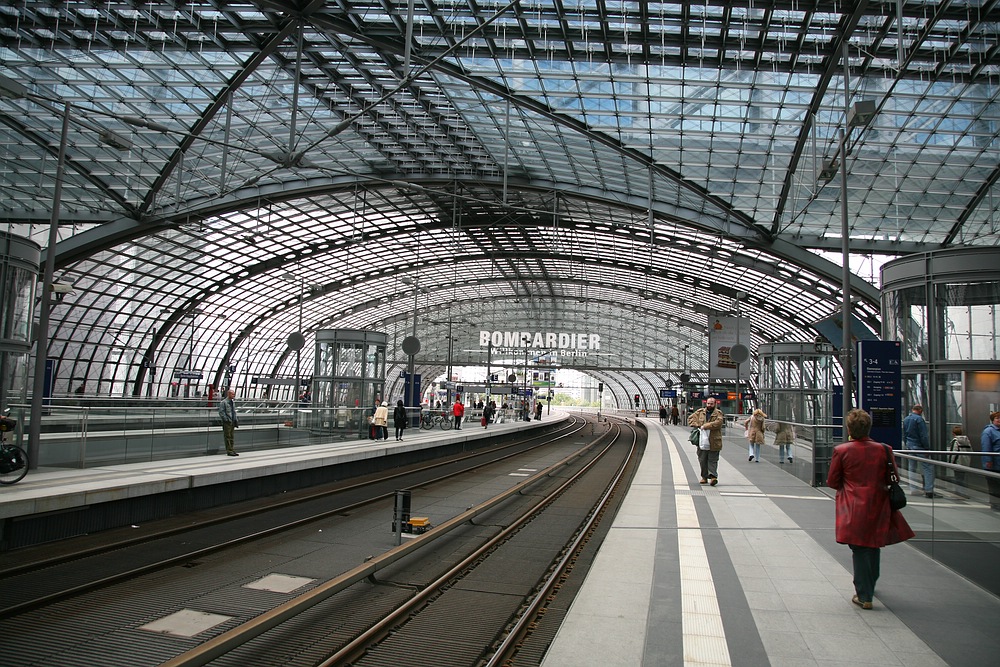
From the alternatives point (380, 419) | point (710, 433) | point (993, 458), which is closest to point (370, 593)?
point (993, 458)

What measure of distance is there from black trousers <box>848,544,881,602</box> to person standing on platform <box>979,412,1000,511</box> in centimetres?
120

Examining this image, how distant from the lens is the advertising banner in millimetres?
33562

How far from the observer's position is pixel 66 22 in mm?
25453

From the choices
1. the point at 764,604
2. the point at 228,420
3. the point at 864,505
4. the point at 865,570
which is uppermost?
the point at 228,420

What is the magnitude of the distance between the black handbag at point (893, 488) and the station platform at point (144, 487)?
409 inches

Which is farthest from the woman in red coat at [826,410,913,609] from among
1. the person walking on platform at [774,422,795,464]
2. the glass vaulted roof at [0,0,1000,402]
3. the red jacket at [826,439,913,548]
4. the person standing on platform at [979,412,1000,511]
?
the glass vaulted roof at [0,0,1000,402]

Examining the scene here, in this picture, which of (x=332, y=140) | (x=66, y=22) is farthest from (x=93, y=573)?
(x=332, y=140)

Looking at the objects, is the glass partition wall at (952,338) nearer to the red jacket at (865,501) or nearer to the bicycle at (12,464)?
the red jacket at (865,501)

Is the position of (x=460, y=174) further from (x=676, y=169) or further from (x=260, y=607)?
(x=260, y=607)

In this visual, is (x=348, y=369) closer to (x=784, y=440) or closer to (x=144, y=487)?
(x=144, y=487)

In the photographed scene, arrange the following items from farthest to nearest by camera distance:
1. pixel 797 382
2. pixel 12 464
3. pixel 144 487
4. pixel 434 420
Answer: pixel 434 420 → pixel 797 382 → pixel 144 487 → pixel 12 464

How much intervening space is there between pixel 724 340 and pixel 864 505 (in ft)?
95.0

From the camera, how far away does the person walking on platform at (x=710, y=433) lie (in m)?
14.1

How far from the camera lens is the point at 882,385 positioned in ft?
43.0
